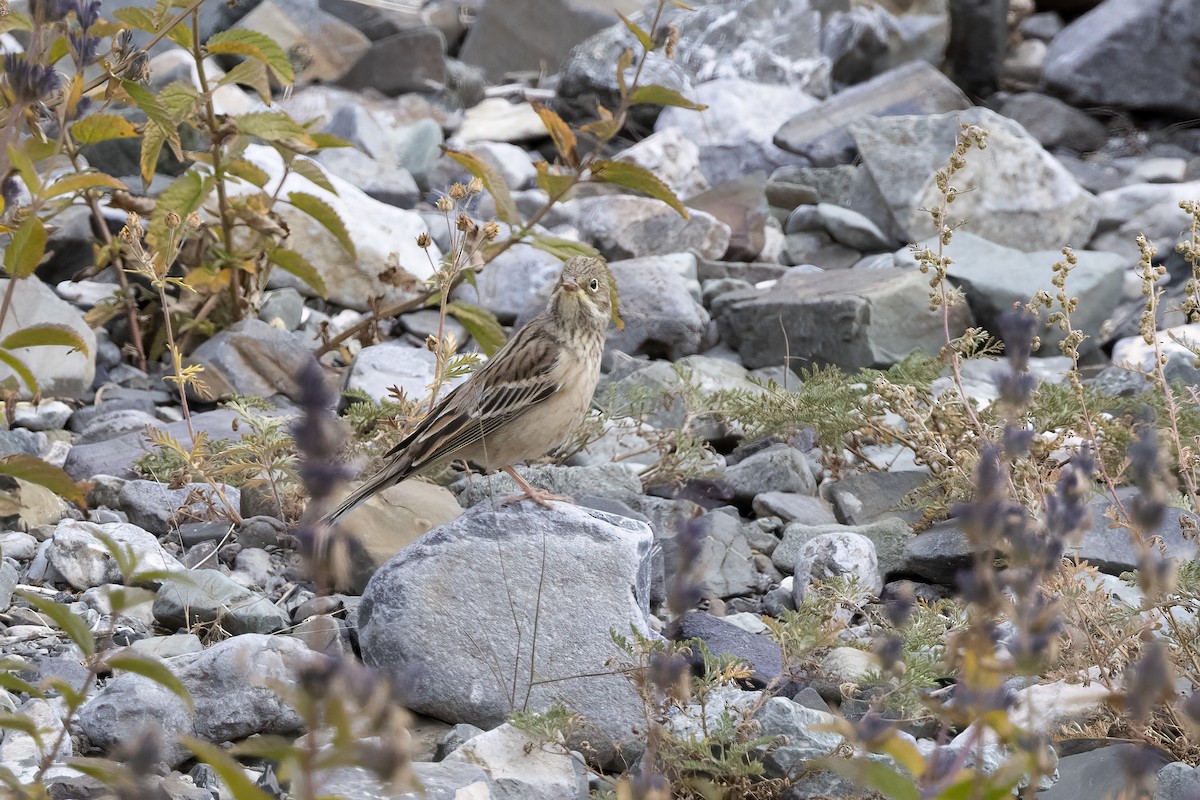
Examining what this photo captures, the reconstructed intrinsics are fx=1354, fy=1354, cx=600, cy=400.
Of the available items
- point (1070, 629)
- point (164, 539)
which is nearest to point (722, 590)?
point (1070, 629)

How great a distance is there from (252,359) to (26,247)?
3.95m

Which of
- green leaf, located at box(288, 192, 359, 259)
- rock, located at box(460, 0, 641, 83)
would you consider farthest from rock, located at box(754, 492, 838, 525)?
rock, located at box(460, 0, 641, 83)

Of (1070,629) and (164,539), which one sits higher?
(1070,629)

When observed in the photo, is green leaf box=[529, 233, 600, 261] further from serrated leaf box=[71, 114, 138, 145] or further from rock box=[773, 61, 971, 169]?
rock box=[773, 61, 971, 169]

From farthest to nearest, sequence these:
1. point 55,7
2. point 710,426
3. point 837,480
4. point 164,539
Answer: point 710,426 < point 837,480 < point 164,539 < point 55,7

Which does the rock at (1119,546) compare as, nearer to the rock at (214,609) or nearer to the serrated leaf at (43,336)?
the rock at (214,609)

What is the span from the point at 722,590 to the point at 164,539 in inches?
93.3

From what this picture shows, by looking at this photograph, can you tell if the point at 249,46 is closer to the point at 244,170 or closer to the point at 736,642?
the point at 244,170

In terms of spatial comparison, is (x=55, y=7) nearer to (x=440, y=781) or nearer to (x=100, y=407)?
(x=440, y=781)

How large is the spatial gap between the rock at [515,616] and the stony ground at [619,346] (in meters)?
0.01

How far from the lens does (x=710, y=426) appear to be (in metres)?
7.27

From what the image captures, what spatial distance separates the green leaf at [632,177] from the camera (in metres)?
6.40

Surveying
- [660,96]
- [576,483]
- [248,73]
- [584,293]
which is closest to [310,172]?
[248,73]

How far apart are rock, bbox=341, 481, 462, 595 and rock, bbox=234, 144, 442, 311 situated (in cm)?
289
